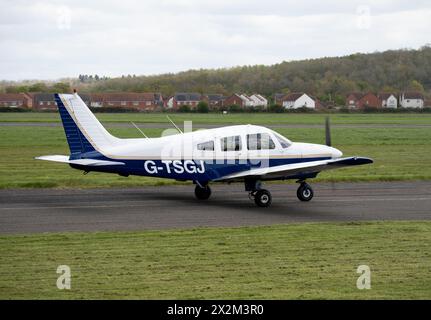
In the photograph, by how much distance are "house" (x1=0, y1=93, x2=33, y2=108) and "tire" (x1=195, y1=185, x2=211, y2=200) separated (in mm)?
81962

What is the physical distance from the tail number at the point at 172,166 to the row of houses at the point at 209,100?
74482 mm

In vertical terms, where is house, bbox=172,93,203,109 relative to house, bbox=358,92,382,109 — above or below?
above

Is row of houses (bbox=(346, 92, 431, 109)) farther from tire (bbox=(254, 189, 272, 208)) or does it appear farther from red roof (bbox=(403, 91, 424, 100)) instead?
tire (bbox=(254, 189, 272, 208))

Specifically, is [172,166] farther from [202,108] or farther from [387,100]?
[387,100]

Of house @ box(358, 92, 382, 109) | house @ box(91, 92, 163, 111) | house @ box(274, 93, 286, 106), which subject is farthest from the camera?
house @ box(274, 93, 286, 106)

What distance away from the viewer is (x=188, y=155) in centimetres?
2209

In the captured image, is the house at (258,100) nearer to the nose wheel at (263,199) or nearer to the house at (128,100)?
the house at (128,100)

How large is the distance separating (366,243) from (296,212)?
4.63m

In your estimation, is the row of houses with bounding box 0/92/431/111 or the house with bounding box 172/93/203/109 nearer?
the row of houses with bounding box 0/92/431/111

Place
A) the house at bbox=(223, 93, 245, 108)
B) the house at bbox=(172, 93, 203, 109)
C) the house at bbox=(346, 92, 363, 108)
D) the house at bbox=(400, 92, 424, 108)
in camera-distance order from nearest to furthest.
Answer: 1. the house at bbox=(172, 93, 203, 109)
2. the house at bbox=(346, 92, 363, 108)
3. the house at bbox=(223, 93, 245, 108)
4. the house at bbox=(400, 92, 424, 108)

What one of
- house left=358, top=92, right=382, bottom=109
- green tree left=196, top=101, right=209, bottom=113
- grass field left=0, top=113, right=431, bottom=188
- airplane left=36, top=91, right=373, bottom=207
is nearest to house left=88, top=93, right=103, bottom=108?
green tree left=196, top=101, right=209, bottom=113

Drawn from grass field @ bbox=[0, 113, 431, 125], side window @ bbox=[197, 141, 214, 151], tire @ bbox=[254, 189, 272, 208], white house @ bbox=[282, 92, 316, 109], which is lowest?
tire @ bbox=[254, 189, 272, 208]

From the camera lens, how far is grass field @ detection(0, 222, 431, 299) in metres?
12.6
